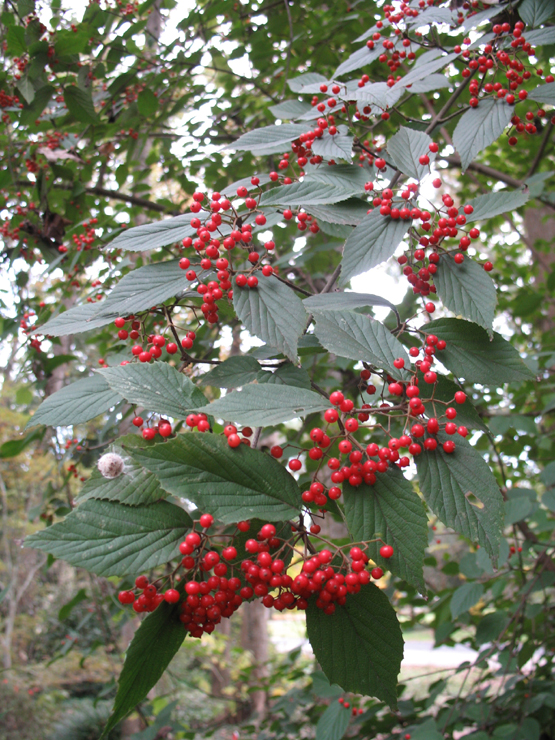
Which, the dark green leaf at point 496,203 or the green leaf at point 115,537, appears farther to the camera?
the dark green leaf at point 496,203

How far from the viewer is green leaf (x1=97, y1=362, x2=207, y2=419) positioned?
0.94m

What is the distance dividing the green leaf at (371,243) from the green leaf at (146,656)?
834 millimetres

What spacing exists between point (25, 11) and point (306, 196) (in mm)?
2233

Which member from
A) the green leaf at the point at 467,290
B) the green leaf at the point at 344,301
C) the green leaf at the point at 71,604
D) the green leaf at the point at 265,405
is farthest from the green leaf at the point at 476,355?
the green leaf at the point at 71,604

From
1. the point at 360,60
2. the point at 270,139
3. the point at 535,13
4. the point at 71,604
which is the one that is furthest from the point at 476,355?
the point at 71,604

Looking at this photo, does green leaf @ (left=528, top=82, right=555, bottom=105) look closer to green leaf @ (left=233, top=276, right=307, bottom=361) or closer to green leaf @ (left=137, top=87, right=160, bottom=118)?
green leaf @ (left=233, top=276, right=307, bottom=361)

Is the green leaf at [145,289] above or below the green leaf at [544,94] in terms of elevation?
below

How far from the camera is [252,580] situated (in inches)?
35.2

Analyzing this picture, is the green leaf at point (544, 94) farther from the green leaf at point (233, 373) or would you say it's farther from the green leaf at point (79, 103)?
the green leaf at point (79, 103)

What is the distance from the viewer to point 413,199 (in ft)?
4.42

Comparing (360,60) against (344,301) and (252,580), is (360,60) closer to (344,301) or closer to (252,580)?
(344,301)

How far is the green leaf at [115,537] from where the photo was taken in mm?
837

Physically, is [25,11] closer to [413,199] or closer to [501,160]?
[413,199]

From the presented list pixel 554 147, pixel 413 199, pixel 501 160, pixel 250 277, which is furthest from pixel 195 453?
pixel 501 160
